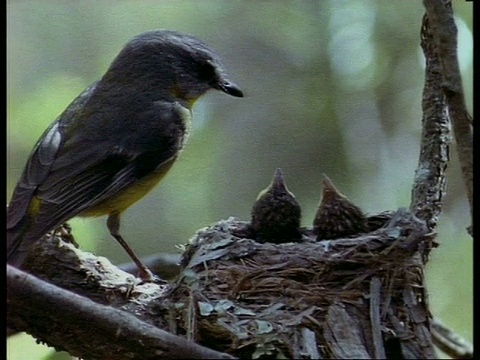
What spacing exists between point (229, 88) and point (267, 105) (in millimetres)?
315

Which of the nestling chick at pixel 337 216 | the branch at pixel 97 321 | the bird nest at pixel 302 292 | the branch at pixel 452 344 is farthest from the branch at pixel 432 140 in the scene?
the branch at pixel 97 321

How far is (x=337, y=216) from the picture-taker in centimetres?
257

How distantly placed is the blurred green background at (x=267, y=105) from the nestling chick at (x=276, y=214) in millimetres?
157

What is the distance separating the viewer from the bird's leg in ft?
8.32

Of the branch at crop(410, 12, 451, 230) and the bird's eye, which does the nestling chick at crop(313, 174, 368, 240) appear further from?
the bird's eye

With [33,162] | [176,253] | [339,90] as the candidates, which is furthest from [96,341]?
[339,90]

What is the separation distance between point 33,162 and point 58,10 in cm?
52

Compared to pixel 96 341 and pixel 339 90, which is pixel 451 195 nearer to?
pixel 339 90

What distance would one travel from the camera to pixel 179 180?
2777mm

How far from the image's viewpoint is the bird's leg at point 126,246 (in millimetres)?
2535

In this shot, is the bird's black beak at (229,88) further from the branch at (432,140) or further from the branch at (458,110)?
the branch at (458,110)

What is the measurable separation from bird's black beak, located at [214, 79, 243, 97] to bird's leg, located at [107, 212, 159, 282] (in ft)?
1.67

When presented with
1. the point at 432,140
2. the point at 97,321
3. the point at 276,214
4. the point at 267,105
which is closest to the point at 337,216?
the point at 276,214

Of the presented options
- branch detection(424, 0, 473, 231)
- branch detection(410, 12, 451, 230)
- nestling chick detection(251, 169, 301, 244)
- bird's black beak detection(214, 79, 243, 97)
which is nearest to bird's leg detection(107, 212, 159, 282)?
nestling chick detection(251, 169, 301, 244)
